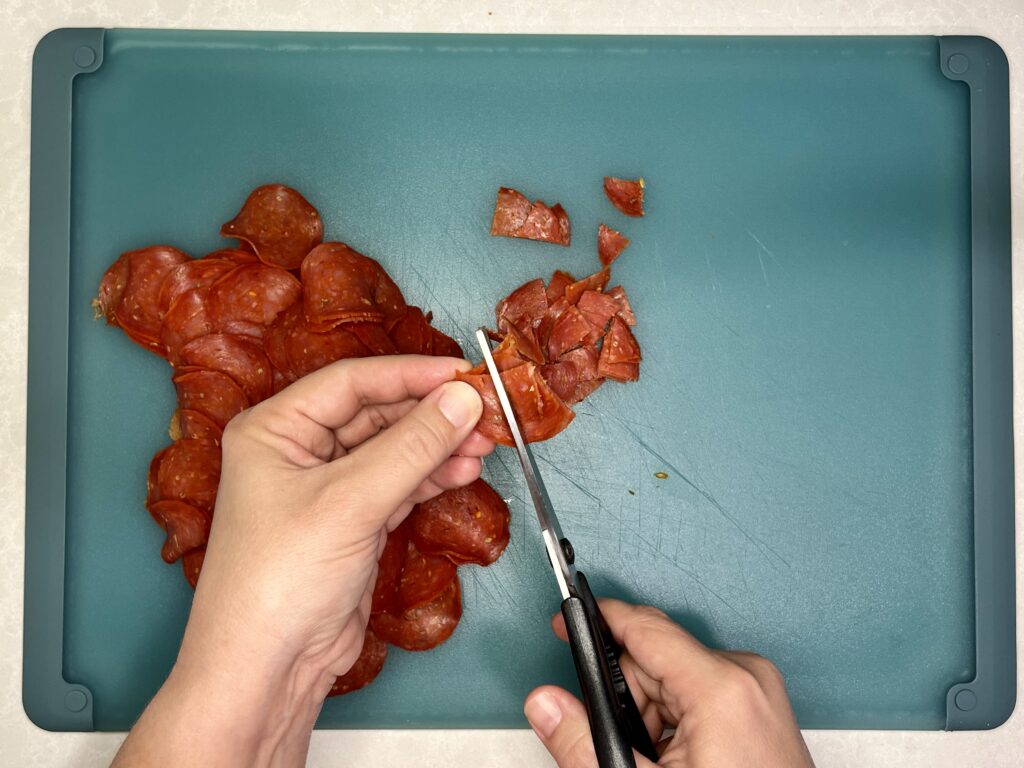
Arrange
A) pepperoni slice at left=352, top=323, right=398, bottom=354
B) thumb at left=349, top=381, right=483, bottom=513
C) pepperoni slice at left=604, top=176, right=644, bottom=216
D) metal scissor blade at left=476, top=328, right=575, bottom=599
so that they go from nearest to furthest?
thumb at left=349, top=381, right=483, bottom=513 < metal scissor blade at left=476, top=328, right=575, bottom=599 < pepperoni slice at left=352, top=323, right=398, bottom=354 < pepperoni slice at left=604, top=176, right=644, bottom=216

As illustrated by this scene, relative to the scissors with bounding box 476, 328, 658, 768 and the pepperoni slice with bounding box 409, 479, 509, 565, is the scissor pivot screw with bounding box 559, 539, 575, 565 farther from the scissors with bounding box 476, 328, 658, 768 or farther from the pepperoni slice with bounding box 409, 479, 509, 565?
the pepperoni slice with bounding box 409, 479, 509, 565

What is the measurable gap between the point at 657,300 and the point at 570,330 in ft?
0.48

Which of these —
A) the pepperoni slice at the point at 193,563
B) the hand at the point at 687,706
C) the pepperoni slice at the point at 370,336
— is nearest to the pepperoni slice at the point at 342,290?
the pepperoni slice at the point at 370,336

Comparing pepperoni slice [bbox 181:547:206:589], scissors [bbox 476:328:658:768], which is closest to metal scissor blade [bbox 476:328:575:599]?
scissors [bbox 476:328:658:768]

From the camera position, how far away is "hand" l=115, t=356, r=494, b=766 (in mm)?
972

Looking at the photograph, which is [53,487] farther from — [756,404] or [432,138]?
[756,404]

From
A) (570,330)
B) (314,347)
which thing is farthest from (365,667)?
(570,330)

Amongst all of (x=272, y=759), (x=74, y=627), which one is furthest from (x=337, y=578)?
(x=74, y=627)

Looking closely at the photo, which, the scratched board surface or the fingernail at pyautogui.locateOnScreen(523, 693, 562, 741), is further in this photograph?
the scratched board surface

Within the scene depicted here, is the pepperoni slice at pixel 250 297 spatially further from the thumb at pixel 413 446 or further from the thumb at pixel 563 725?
the thumb at pixel 563 725

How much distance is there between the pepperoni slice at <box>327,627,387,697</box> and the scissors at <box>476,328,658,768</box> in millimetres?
317

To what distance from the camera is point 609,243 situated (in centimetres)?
128

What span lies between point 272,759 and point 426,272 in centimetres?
69

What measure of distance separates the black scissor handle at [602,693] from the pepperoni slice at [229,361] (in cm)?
51
